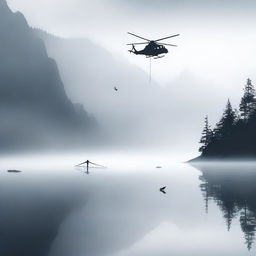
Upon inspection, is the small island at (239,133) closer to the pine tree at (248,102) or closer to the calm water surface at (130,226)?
the pine tree at (248,102)

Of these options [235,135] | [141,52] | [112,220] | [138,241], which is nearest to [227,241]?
[138,241]

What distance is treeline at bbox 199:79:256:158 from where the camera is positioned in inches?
5295

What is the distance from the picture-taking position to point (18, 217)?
40.8 metres

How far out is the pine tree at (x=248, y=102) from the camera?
13688cm

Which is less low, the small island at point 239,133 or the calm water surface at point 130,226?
the small island at point 239,133

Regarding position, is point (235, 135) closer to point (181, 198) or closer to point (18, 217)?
point (181, 198)

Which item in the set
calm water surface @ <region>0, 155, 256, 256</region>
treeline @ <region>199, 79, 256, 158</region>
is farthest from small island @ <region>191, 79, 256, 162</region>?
calm water surface @ <region>0, 155, 256, 256</region>

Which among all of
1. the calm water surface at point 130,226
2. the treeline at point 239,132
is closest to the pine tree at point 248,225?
the calm water surface at point 130,226

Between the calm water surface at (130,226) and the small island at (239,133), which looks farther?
the small island at (239,133)

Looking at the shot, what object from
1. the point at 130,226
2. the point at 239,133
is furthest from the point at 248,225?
the point at 239,133

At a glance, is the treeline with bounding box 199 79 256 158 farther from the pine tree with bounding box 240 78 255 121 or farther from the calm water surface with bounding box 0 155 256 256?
the calm water surface with bounding box 0 155 256 256

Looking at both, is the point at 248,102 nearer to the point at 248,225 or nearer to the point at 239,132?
the point at 239,132

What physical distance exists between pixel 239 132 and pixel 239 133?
0.41 meters

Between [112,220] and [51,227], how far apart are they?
648 centimetres
